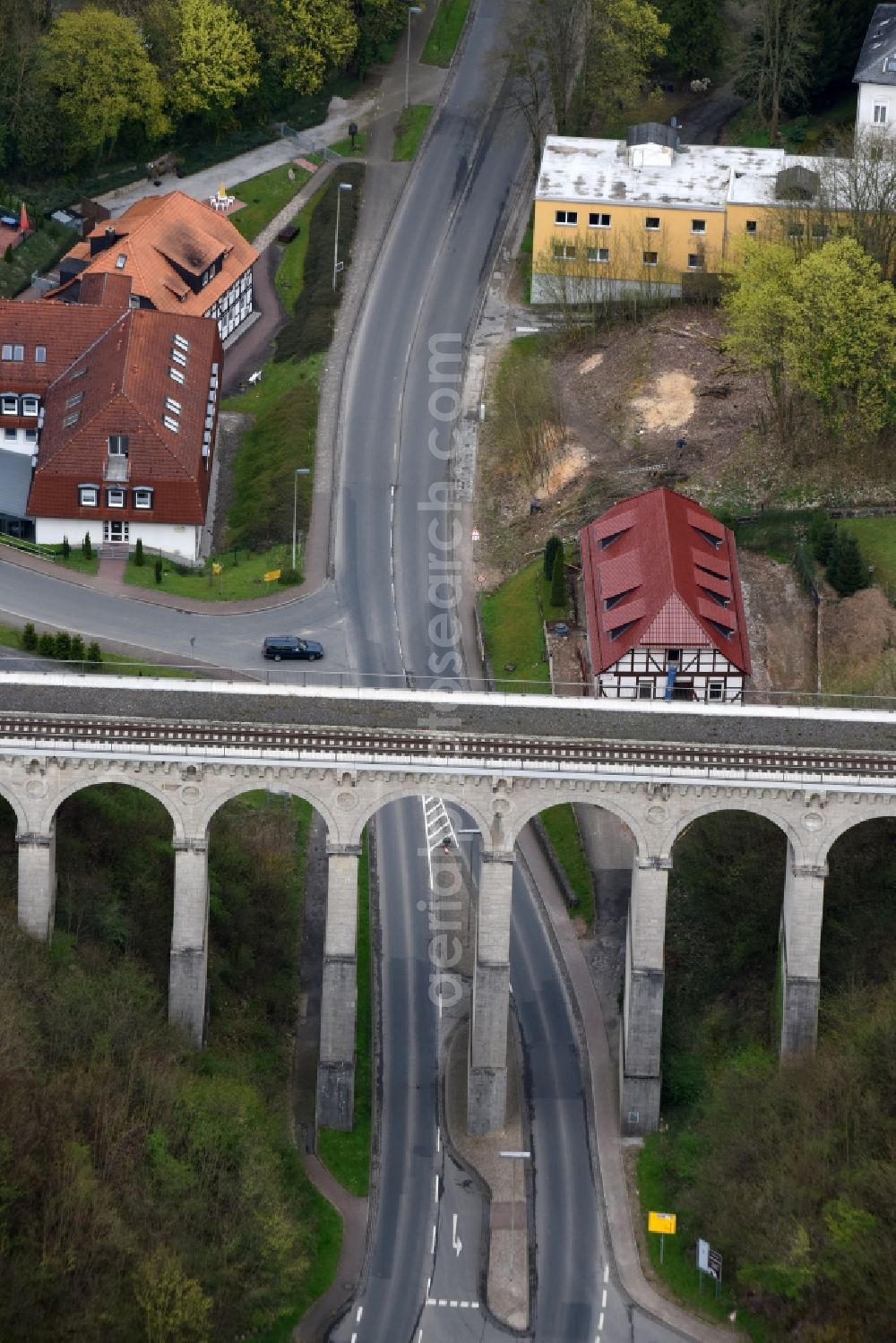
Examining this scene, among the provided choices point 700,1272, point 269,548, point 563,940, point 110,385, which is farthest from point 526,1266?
point 110,385

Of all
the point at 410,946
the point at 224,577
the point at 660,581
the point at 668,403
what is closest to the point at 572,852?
the point at 410,946

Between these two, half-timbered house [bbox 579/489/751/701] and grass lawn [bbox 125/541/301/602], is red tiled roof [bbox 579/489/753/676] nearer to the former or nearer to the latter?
half-timbered house [bbox 579/489/751/701]

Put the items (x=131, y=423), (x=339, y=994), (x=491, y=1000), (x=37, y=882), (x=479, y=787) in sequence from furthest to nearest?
(x=131, y=423) → (x=339, y=994) → (x=491, y=1000) → (x=37, y=882) → (x=479, y=787)

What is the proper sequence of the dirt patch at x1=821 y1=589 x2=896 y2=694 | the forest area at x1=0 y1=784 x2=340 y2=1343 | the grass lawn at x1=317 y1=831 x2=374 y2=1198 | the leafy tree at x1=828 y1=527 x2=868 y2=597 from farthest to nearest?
the leafy tree at x1=828 y1=527 x2=868 y2=597, the dirt patch at x1=821 y1=589 x2=896 y2=694, the grass lawn at x1=317 y1=831 x2=374 y2=1198, the forest area at x1=0 y1=784 x2=340 y2=1343

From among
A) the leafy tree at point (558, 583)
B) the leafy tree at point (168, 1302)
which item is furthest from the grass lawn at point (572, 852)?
the leafy tree at point (168, 1302)

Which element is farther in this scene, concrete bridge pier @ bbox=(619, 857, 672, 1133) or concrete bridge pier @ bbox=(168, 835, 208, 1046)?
concrete bridge pier @ bbox=(168, 835, 208, 1046)

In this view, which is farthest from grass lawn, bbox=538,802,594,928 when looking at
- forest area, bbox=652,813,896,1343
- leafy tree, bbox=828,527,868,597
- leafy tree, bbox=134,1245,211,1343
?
leafy tree, bbox=134,1245,211,1343

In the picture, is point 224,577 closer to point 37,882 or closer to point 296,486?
point 296,486
